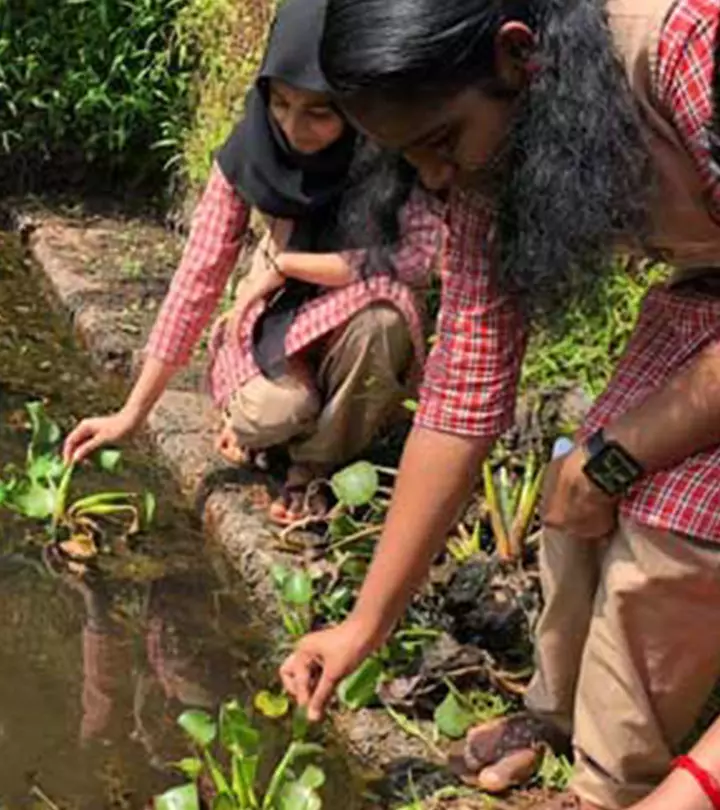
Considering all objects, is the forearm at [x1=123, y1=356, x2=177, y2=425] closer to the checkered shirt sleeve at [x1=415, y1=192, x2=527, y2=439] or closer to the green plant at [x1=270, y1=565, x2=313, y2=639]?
the green plant at [x1=270, y1=565, x2=313, y2=639]

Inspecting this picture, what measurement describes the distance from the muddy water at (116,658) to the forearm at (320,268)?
64 cm

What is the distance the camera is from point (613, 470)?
9.41 ft

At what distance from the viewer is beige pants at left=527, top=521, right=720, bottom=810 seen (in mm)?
2877

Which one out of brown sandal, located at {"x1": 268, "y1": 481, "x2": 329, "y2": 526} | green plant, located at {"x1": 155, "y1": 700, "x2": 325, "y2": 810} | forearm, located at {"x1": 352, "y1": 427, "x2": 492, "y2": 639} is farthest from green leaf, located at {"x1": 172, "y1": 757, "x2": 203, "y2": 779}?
brown sandal, located at {"x1": 268, "y1": 481, "x2": 329, "y2": 526}

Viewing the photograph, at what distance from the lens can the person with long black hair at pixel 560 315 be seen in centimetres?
243

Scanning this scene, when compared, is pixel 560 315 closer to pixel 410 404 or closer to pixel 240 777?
pixel 240 777

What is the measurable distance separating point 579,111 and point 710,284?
0.57m

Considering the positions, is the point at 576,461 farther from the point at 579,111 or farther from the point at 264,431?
the point at 264,431

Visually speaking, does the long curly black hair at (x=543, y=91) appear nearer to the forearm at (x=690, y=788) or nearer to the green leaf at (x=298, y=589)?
the forearm at (x=690, y=788)

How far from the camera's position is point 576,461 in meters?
2.94

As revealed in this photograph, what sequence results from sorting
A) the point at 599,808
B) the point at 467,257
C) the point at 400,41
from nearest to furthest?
the point at 400,41, the point at 467,257, the point at 599,808

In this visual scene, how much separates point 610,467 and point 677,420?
134 millimetres

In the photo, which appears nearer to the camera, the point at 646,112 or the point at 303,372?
the point at 646,112

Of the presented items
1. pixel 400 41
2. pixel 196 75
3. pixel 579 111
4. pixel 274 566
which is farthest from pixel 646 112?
pixel 196 75
